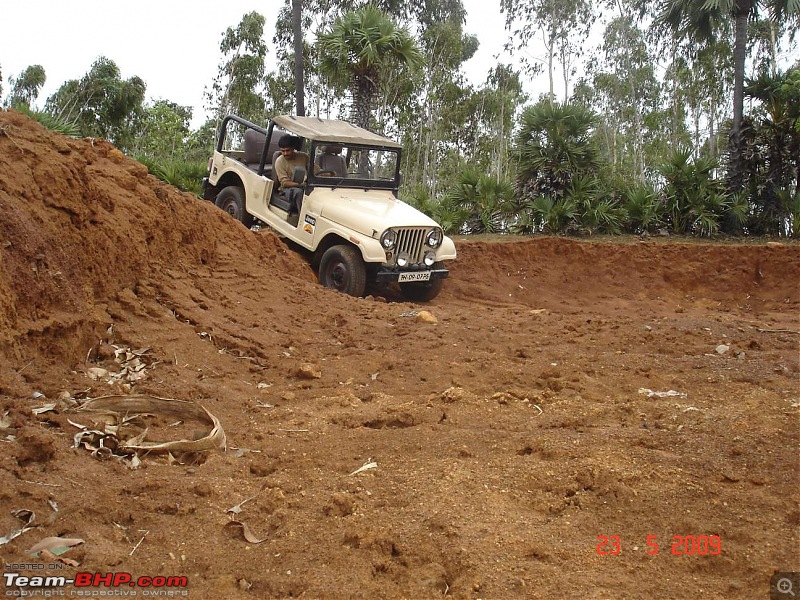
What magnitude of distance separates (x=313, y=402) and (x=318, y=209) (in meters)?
4.90

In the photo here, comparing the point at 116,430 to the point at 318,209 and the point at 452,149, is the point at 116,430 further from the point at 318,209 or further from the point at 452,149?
the point at 452,149

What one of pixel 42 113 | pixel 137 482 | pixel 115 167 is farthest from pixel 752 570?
pixel 42 113

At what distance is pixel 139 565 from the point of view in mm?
2947

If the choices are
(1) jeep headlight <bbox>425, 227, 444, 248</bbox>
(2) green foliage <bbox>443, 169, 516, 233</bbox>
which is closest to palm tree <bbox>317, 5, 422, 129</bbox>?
(2) green foliage <bbox>443, 169, 516, 233</bbox>

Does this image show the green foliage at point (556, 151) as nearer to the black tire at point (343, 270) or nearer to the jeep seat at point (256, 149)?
the jeep seat at point (256, 149)

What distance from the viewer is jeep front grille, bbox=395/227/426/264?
9.57 meters

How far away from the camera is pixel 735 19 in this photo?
16719 mm

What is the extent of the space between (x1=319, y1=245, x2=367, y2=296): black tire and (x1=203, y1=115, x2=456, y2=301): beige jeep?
0.5 inches

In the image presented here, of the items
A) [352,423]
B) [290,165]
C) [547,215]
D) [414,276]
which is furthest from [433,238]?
[352,423]

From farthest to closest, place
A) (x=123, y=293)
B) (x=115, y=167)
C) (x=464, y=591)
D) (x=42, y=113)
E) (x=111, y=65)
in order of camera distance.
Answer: (x=111, y=65)
(x=42, y=113)
(x=115, y=167)
(x=123, y=293)
(x=464, y=591)

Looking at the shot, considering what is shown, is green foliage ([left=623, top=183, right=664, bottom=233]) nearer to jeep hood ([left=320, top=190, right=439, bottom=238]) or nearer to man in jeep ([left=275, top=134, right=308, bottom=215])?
jeep hood ([left=320, top=190, right=439, bottom=238])

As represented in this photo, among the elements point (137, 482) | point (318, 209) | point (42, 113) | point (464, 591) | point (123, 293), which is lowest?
point (464, 591)

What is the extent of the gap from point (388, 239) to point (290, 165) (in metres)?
1.96
